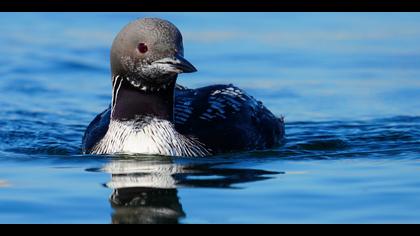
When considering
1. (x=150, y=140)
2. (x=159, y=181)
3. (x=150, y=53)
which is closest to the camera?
(x=159, y=181)

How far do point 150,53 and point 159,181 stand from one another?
4.27ft

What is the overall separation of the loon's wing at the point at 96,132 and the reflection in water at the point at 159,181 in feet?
2.39

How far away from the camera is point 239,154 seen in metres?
11.7

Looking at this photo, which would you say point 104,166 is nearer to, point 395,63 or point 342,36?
point 395,63

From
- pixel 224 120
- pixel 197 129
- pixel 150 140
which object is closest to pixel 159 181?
pixel 150 140

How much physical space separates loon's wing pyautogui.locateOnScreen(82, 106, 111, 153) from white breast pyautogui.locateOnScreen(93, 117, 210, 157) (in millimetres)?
519

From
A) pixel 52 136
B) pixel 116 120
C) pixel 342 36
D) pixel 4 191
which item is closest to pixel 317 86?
pixel 342 36

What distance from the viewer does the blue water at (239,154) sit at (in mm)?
9398

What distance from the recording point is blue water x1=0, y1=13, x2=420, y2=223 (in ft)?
30.8

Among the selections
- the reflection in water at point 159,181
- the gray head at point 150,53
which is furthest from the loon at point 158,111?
the reflection in water at point 159,181

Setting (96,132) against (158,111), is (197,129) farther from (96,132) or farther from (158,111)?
(96,132)

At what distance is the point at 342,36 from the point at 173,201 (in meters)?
10.1

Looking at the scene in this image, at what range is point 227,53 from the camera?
18422mm

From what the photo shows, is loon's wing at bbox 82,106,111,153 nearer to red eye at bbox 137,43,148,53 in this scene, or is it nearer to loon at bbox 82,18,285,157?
loon at bbox 82,18,285,157
